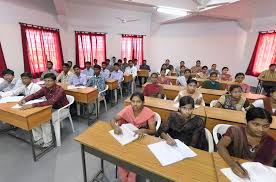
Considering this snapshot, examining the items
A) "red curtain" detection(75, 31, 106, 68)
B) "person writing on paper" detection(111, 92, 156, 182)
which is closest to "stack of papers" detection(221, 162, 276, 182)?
"person writing on paper" detection(111, 92, 156, 182)

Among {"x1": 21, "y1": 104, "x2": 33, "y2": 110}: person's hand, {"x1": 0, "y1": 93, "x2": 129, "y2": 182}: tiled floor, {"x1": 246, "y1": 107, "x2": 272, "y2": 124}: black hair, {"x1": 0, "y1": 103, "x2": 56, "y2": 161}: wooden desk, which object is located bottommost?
{"x1": 0, "y1": 93, "x2": 129, "y2": 182}: tiled floor

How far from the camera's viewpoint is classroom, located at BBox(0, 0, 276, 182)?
1440 millimetres

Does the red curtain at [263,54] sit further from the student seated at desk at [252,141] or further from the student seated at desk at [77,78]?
the student seated at desk at [77,78]

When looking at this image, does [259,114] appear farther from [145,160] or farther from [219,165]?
[145,160]

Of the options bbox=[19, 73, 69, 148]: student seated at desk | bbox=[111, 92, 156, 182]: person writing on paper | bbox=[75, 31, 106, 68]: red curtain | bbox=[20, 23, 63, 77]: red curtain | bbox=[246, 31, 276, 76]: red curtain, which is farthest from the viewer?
bbox=[75, 31, 106, 68]: red curtain

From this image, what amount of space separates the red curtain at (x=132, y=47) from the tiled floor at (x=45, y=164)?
5.95 meters

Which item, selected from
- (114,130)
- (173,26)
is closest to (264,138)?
(114,130)

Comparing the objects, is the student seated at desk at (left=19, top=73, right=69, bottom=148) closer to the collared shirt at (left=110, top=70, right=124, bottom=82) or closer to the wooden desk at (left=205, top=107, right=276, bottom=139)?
the wooden desk at (left=205, top=107, right=276, bottom=139)

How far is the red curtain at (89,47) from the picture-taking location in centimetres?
637

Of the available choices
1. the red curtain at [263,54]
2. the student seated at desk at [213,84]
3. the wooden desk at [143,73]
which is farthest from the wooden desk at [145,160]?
the red curtain at [263,54]

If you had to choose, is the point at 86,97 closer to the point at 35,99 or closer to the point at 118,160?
the point at 35,99

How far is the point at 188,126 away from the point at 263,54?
21.2 ft

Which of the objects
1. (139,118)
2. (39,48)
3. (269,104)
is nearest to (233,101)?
(269,104)

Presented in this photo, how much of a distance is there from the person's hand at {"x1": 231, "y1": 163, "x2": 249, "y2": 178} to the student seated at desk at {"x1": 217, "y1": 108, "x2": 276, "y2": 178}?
83 mm
